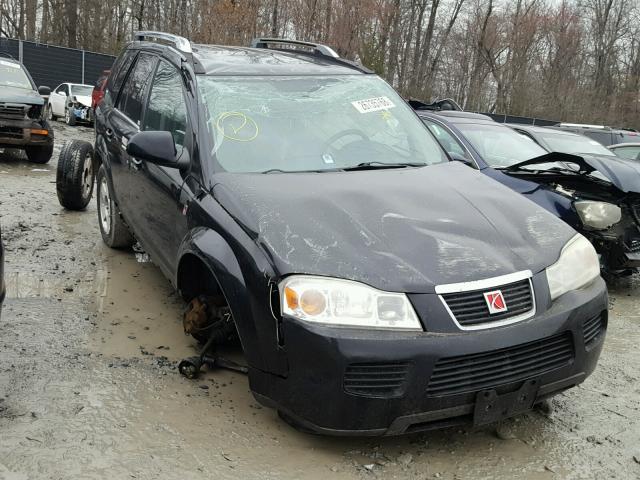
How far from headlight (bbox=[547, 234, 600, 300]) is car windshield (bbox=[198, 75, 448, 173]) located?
1.09 metres

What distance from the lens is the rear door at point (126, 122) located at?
15.5 feet

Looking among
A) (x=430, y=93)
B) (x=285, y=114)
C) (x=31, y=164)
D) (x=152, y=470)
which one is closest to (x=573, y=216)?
(x=285, y=114)

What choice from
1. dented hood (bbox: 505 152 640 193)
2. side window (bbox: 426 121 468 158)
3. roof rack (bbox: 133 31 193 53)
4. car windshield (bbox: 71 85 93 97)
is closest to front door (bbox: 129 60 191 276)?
roof rack (bbox: 133 31 193 53)

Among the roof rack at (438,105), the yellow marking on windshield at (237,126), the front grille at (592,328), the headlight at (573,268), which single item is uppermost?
the yellow marking on windshield at (237,126)

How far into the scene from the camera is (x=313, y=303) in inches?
100

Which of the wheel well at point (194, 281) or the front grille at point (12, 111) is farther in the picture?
the front grille at point (12, 111)

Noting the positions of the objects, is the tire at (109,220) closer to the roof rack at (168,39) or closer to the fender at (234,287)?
the roof rack at (168,39)

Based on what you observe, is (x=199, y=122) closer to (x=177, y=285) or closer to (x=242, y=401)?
(x=177, y=285)

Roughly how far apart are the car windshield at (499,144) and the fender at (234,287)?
154 inches

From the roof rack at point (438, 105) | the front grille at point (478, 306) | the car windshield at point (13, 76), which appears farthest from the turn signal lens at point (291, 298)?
the car windshield at point (13, 76)

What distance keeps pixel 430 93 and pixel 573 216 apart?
3499 cm

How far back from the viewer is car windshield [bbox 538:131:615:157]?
754 cm

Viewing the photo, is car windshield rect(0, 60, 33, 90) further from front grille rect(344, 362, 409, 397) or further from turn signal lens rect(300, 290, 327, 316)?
front grille rect(344, 362, 409, 397)

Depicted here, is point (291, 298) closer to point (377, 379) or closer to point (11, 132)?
point (377, 379)
